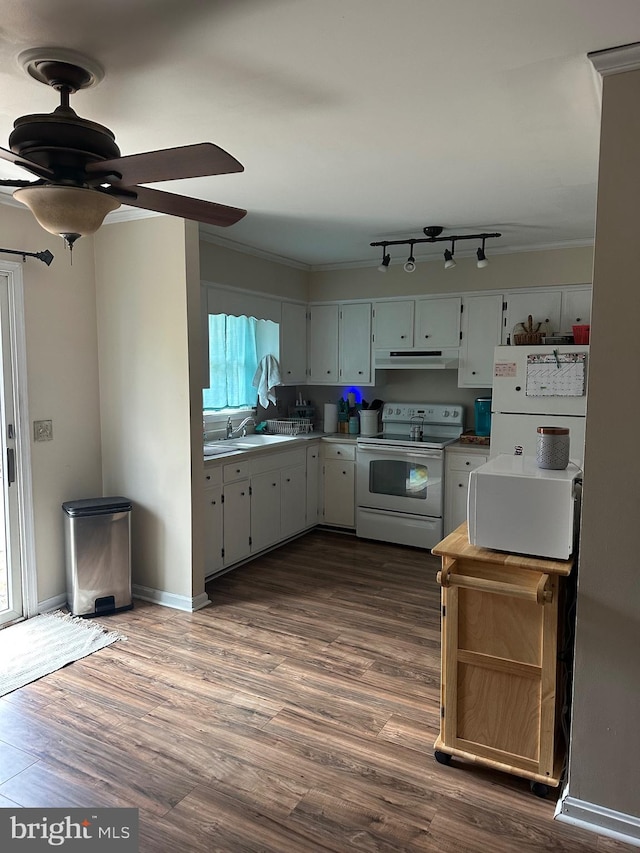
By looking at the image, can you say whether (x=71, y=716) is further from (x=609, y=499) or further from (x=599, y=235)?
(x=599, y=235)

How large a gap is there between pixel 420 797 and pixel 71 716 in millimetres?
1525

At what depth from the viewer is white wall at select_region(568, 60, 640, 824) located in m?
1.83

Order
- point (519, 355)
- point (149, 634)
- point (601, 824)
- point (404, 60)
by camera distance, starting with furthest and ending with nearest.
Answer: point (519, 355) < point (149, 634) < point (601, 824) < point (404, 60)

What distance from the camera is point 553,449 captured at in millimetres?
2305

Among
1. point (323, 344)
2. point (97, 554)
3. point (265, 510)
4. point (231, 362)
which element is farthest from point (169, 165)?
point (323, 344)

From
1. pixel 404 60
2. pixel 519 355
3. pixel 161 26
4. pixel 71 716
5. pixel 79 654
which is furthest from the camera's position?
pixel 519 355

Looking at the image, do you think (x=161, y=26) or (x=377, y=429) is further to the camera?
(x=377, y=429)

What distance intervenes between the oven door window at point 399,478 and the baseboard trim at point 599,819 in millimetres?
2926

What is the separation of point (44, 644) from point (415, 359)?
3.45 meters

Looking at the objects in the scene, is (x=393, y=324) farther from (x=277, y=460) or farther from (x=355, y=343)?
(x=277, y=460)

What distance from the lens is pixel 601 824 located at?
1.99 m

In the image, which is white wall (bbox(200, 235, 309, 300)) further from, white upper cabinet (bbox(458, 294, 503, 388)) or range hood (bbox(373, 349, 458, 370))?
white upper cabinet (bbox(458, 294, 503, 388))

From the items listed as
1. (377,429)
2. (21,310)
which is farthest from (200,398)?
(377,429)

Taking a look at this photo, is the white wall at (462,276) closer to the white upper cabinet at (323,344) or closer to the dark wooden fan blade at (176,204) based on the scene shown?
the white upper cabinet at (323,344)
